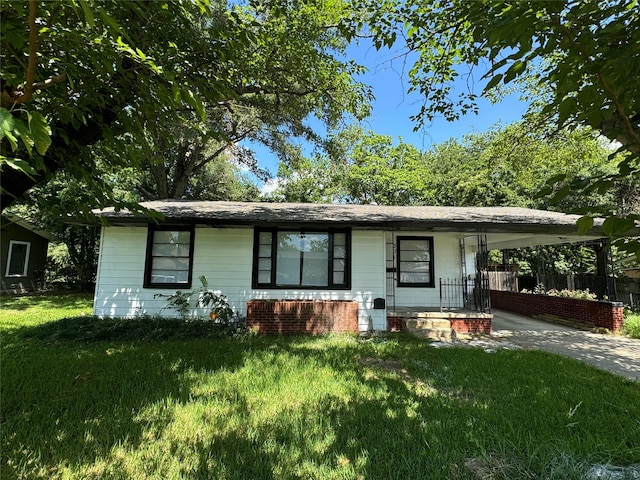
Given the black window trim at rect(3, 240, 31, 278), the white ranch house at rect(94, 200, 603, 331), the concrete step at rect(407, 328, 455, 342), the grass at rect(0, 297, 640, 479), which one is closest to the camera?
the grass at rect(0, 297, 640, 479)

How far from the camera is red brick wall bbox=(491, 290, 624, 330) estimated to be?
28.5 ft

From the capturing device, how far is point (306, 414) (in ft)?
11.5

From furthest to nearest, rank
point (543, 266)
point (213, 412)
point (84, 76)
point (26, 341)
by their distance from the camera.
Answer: point (543, 266) → point (26, 341) → point (213, 412) → point (84, 76)

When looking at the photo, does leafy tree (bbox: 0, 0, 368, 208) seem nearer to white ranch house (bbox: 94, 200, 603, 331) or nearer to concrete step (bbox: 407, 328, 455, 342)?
white ranch house (bbox: 94, 200, 603, 331)

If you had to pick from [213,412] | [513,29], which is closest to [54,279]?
[213,412]

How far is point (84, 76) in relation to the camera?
2727mm

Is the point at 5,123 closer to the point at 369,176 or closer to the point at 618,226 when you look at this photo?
the point at 618,226

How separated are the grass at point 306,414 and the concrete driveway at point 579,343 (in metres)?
0.80

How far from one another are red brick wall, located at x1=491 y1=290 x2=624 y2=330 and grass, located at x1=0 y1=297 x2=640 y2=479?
170 inches

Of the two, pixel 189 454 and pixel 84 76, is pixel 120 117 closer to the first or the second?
pixel 84 76

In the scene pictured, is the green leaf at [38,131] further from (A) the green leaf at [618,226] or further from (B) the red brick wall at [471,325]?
(B) the red brick wall at [471,325]

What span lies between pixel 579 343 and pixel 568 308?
3.10 m

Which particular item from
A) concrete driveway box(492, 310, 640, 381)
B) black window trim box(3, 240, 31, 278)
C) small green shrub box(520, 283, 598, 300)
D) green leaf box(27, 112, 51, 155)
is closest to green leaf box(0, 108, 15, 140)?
green leaf box(27, 112, 51, 155)

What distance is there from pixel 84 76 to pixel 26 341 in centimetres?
638
